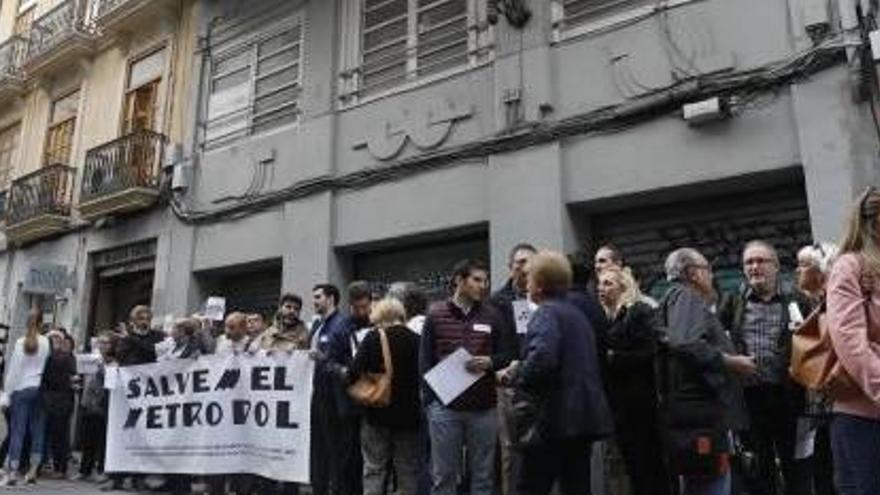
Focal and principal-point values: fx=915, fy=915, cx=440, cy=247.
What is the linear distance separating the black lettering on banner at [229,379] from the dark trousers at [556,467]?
14.1 ft

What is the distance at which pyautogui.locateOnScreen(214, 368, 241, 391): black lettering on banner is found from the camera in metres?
8.34

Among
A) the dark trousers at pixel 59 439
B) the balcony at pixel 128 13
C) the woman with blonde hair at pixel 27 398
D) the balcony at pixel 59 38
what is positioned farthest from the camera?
the balcony at pixel 59 38

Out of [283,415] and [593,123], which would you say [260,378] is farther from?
[593,123]

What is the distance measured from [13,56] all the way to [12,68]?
42 centimetres

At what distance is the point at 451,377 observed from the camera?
5.86 meters

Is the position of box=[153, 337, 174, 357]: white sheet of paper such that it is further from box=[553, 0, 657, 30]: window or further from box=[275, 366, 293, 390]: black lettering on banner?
box=[553, 0, 657, 30]: window

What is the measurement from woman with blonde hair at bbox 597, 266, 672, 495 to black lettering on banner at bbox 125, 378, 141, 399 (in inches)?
216

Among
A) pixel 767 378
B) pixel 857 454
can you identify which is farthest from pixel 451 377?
pixel 857 454

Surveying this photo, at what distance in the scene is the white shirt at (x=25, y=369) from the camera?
33.0 feet

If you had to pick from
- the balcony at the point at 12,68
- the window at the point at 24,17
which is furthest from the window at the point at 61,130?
the window at the point at 24,17

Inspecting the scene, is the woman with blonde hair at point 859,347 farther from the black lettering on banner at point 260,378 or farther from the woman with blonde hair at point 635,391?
the black lettering on banner at point 260,378

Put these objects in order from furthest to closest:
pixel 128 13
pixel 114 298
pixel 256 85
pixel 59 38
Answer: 1. pixel 59 38
2. pixel 114 298
3. pixel 128 13
4. pixel 256 85

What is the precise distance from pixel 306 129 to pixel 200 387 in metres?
4.70

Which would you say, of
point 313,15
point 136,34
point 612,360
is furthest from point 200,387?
point 136,34
